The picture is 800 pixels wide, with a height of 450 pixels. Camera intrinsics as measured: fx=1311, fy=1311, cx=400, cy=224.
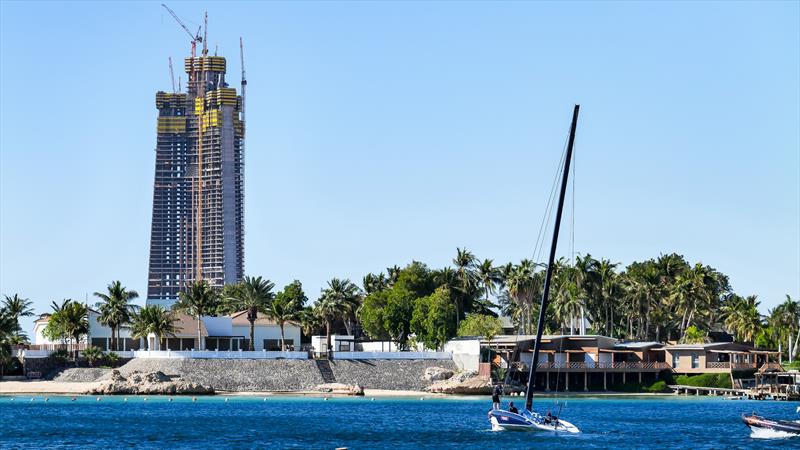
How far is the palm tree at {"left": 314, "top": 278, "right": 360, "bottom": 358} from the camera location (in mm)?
176750

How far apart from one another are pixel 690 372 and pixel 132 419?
74815 mm

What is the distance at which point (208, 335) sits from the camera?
172 meters

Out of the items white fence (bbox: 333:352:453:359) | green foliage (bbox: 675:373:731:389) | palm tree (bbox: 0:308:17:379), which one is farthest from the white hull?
palm tree (bbox: 0:308:17:379)

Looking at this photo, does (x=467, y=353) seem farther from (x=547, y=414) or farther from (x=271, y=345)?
(x=547, y=414)

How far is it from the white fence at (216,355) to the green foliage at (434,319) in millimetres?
16642

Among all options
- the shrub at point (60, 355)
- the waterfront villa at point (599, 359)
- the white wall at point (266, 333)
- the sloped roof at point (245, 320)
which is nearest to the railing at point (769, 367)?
the waterfront villa at point (599, 359)

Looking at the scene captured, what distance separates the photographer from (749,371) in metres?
155

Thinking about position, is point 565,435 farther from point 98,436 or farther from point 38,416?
point 38,416

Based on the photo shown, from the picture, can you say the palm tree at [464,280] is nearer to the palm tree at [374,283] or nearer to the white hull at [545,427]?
the palm tree at [374,283]

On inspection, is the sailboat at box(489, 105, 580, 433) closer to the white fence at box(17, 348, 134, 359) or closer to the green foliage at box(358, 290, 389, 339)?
the white fence at box(17, 348, 134, 359)

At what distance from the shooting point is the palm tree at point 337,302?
177 metres

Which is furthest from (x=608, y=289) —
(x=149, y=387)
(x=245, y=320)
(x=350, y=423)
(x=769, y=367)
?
(x=350, y=423)

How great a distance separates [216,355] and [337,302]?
95.9ft

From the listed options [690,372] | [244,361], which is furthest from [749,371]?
[244,361]
